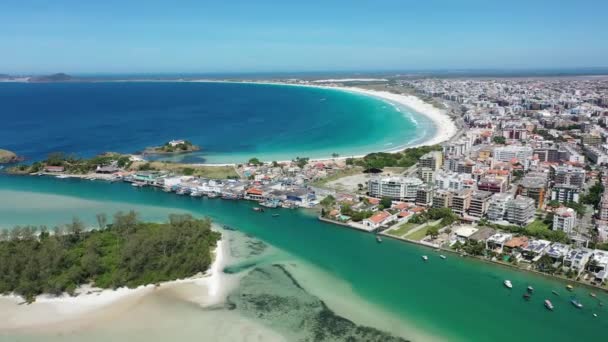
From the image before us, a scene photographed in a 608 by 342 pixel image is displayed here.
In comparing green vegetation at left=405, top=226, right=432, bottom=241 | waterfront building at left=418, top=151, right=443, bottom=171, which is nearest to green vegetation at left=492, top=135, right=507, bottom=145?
waterfront building at left=418, top=151, right=443, bottom=171

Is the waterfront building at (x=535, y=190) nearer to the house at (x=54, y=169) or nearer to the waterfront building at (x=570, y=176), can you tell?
the waterfront building at (x=570, y=176)

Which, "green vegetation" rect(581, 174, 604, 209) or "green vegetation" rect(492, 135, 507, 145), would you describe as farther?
"green vegetation" rect(492, 135, 507, 145)

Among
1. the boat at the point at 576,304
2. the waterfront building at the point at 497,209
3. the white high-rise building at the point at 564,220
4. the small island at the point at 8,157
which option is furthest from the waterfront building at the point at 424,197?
the small island at the point at 8,157

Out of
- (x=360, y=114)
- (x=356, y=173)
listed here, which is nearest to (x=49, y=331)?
(x=356, y=173)

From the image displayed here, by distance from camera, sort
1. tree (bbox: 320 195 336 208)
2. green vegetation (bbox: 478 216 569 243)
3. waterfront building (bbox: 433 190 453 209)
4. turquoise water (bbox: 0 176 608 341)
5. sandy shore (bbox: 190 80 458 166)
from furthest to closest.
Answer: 1. sandy shore (bbox: 190 80 458 166)
2. tree (bbox: 320 195 336 208)
3. waterfront building (bbox: 433 190 453 209)
4. green vegetation (bbox: 478 216 569 243)
5. turquoise water (bbox: 0 176 608 341)

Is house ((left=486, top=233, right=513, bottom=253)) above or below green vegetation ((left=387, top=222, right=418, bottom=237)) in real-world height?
above

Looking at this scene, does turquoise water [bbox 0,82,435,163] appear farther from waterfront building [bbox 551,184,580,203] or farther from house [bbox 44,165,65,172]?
waterfront building [bbox 551,184,580,203]

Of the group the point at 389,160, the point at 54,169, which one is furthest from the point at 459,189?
the point at 54,169
